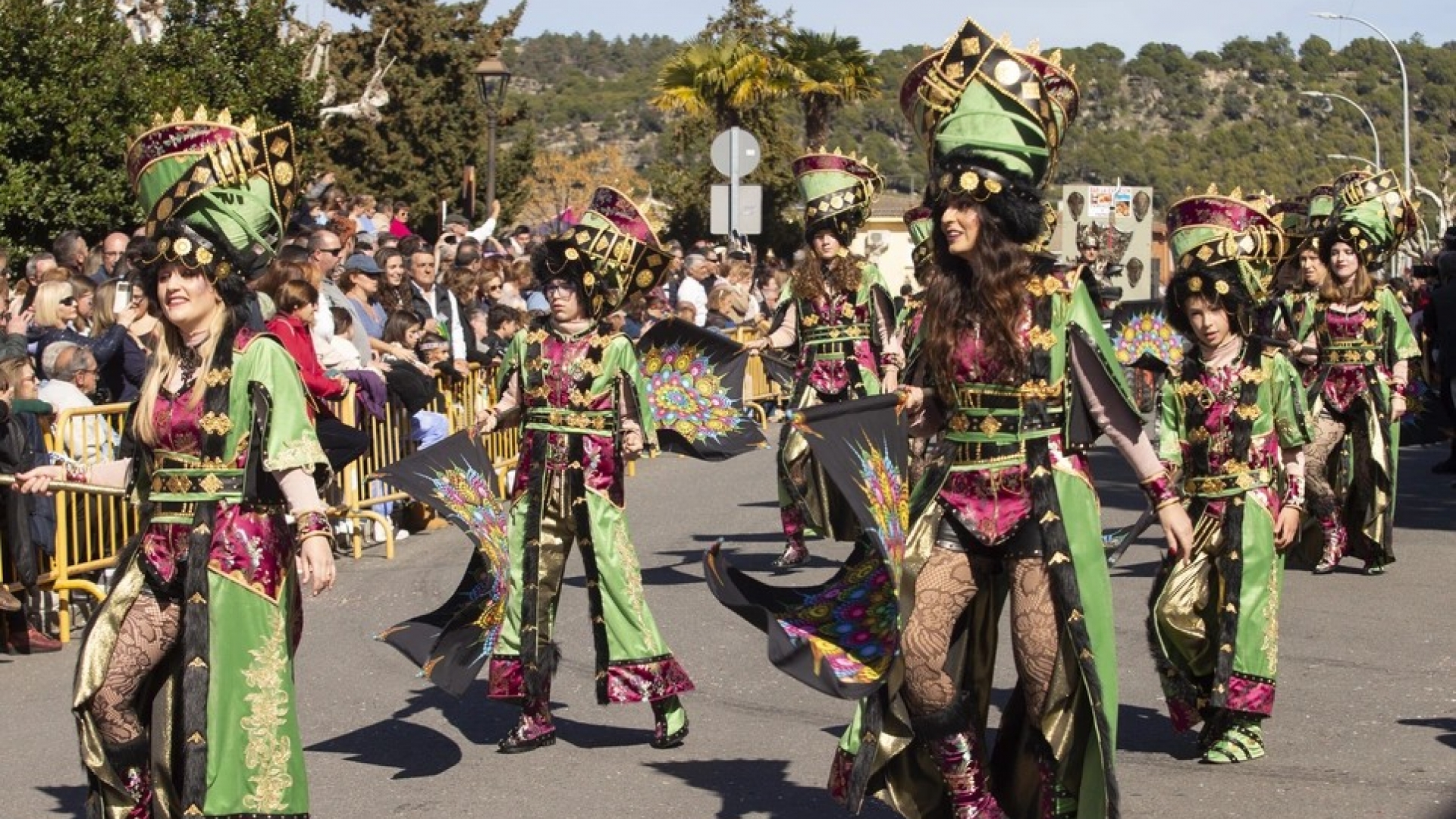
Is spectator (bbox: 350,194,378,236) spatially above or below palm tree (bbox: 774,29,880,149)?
below

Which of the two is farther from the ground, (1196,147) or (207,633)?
(1196,147)

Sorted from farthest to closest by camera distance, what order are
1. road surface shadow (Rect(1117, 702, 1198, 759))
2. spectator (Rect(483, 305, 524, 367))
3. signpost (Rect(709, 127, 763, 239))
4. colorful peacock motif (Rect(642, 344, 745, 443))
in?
1. signpost (Rect(709, 127, 763, 239))
2. spectator (Rect(483, 305, 524, 367))
3. colorful peacock motif (Rect(642, 344, 745, 443))
4. road surface shadow (Rect(1117, 702, 1198, 759))

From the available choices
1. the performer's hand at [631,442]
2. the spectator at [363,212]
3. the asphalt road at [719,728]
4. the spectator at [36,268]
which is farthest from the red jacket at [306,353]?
the spectator at [363,212]

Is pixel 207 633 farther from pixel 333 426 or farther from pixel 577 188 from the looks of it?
pixel 577 188

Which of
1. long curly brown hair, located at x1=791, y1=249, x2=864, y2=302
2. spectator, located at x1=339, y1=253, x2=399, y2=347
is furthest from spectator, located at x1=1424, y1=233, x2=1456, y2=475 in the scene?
spectator, located at x1=339, y1=253, x2=399, y2=347

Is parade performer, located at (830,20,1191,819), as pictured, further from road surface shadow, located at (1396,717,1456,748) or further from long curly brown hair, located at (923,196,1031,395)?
road surface shadow, located at (1396,717,1456,748)

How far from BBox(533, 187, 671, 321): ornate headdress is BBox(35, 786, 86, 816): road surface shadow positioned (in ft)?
8.59

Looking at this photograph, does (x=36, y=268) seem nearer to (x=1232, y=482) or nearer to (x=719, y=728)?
(x=719, y=728)

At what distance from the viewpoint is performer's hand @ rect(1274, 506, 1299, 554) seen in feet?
26.8

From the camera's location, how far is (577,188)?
70688 mm

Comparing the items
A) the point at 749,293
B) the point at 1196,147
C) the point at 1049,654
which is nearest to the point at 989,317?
the point at 1049,654

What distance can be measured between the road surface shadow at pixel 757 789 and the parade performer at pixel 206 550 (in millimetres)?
1702

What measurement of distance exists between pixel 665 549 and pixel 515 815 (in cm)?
673

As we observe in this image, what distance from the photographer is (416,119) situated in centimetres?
3997
